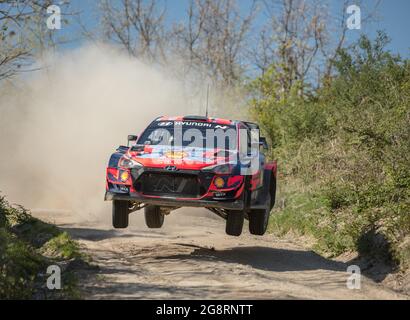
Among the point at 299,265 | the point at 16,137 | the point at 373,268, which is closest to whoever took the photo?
the point at 299,265

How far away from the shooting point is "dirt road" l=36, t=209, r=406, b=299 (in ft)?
26.3

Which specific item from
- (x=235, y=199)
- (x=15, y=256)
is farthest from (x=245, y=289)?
(x=15, y=256)

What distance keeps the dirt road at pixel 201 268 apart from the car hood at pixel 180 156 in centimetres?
144

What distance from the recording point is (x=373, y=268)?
12.2 metres

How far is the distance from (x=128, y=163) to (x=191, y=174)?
1.01 metres

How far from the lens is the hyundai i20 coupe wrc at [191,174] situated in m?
9.81

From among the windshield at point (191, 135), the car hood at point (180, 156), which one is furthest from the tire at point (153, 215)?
the car hood at point (180, 156)

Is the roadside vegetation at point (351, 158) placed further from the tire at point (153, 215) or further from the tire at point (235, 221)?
the tire at point (153, 215)

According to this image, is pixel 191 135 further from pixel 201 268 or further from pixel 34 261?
pixel 34 261

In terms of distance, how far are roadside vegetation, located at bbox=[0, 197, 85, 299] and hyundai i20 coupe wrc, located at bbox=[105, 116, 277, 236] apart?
1058 mm

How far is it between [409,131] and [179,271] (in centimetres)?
754

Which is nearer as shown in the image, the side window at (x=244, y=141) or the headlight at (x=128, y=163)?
the headlight at (x=128, y=163)

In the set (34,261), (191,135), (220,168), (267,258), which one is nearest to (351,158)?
(267,258)
